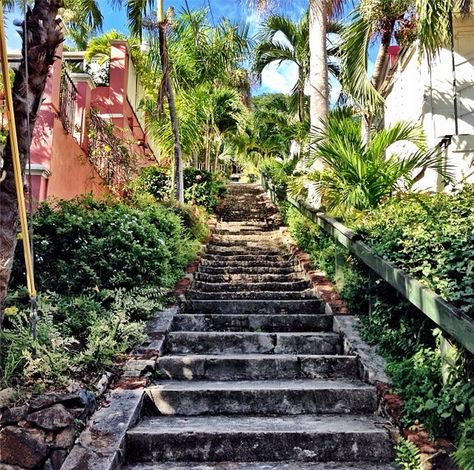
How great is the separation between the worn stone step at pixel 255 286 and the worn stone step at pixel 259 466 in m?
3.09

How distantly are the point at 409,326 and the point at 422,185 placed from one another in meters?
6.26

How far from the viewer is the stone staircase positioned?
9.48ft

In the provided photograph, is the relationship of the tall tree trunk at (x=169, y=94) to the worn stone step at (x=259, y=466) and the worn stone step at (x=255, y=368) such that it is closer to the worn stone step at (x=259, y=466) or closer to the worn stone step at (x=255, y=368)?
the worn stone step at (x=255, y=368)

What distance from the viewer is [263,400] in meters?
3.36

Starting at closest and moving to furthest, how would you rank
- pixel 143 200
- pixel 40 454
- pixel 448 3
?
1. pixel 40 454
2. pixel 448 3
3. pixel 143 200

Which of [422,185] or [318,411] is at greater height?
[422,185]

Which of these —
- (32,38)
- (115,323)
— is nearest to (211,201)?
(115,323)

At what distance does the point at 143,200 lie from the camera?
26.4 ft

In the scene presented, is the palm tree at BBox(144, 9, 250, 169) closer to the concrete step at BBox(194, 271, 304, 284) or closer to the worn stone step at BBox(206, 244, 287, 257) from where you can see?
the worn stone step at BBox(206, 244, 287, 257)

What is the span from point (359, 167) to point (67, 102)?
5.16m

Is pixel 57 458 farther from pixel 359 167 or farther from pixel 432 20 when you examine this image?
pixel 432 20

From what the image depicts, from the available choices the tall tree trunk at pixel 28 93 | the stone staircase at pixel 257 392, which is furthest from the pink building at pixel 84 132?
the tall tree trunk at pixel 28 93

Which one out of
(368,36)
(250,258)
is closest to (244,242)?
(250,258)

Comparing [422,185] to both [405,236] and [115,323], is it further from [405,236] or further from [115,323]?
[115,323]
